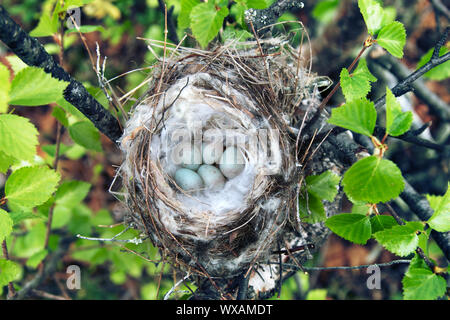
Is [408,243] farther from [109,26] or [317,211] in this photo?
[109,26]

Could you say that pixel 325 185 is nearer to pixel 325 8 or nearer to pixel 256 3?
pixel 256 3

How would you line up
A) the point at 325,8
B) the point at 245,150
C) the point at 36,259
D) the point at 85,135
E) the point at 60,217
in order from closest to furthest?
the point at 85,135 < the point at 245,150 < the point at 36,259 < the point at 60,217 < the point at 325,8

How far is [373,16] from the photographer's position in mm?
1138

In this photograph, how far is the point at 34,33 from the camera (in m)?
1.44

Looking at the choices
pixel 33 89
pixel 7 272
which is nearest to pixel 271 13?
pixel 33 89

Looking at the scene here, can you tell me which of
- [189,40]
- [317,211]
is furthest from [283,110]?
[189,40]

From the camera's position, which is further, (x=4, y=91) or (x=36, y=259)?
(x=36, y=259)

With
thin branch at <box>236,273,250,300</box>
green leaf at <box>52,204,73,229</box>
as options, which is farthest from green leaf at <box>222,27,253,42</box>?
green leaf at <box>52,204,73,229</box>

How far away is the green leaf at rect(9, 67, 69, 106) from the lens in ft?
3.23

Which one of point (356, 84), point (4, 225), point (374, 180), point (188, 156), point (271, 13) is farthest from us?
point (188, 156)

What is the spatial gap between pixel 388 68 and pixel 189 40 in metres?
1.22

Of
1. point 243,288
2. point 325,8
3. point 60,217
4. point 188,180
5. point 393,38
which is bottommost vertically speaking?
point 243,288

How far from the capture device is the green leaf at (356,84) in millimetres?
1131

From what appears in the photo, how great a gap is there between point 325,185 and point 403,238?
0.35m
